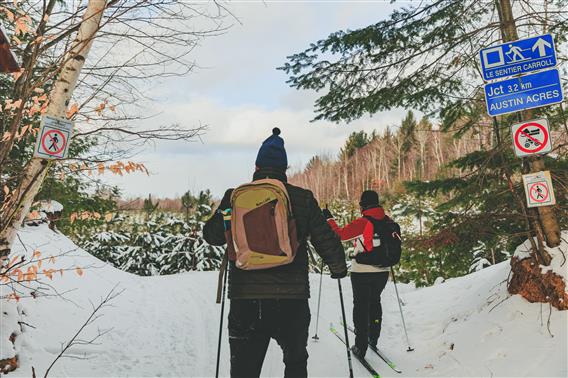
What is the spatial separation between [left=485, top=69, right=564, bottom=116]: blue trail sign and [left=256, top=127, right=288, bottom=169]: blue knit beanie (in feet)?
8.94

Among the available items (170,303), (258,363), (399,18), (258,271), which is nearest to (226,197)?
(258,271)

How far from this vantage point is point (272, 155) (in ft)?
10.00

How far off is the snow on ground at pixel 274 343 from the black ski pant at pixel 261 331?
2197mm

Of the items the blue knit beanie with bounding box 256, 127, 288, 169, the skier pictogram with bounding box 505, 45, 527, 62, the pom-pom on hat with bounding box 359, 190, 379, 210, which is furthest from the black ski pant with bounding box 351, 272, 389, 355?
the skier pictogram with bounding box 505, 45, 527, 62

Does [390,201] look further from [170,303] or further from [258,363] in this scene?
[258,363]

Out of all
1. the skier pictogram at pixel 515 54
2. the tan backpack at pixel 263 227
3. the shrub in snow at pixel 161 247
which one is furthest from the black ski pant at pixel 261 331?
the shrub in snow at pixel 161 247

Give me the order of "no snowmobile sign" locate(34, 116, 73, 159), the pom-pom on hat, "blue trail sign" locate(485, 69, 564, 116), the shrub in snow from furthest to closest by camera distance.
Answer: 1. the shrub in snow
2. the pom-pom on hat
3. "blue trail sign" locate(485, 69, 564, 116)
4. "no snowmobile sign" locate(34, 116, 73, 159)

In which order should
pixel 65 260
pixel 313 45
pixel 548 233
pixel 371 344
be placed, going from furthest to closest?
1. pixel 65 260
2. pixel 313 45
3. pixel 371 344
4. pixel 548 233

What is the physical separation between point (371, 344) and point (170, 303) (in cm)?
462

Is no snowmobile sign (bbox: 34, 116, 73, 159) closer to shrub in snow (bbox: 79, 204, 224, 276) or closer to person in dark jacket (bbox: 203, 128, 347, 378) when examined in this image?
person in dark jacket (bbox: 203, 128, 347, 378)

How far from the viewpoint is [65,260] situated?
28.6 ft

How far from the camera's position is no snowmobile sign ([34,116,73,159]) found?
297cm

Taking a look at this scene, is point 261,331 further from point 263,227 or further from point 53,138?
point 53,138

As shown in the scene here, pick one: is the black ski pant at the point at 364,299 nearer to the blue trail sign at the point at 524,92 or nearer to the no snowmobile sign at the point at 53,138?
the blue trail sign at the point at 524,92
